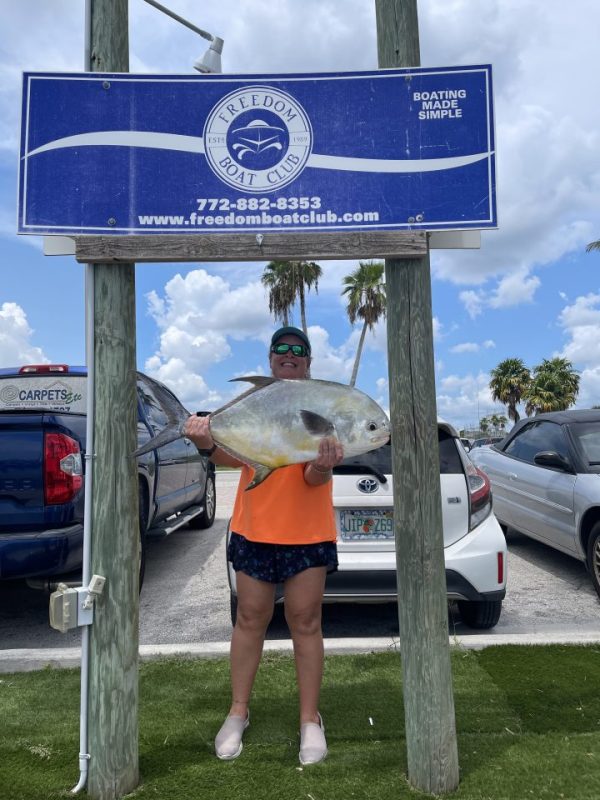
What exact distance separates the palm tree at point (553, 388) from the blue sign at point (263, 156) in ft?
160

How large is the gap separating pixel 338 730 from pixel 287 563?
0.89m

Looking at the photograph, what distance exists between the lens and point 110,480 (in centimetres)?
268

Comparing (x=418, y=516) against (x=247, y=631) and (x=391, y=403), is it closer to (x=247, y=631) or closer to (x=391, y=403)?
(x=391, y=403)

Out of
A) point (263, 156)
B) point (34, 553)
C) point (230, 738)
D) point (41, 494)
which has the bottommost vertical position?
point (230, 738)

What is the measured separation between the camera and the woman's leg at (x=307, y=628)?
2838 mm

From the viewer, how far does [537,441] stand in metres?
6.84

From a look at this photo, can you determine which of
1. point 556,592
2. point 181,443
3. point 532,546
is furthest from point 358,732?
point 532,546

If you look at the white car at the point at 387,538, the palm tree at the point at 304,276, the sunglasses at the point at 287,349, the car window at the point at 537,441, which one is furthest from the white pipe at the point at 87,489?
the palm tree at the point at 304,276

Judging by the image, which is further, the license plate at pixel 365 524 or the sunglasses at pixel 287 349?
the license plate at pixel 365 524

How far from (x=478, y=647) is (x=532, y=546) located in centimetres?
413

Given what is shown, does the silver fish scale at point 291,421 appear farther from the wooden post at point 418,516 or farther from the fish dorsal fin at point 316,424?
the wooden post at point 418,516

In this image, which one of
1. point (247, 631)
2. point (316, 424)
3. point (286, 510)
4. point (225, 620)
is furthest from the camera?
point (225, 620)

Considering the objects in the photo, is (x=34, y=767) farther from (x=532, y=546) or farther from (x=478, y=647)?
(x=532, y=546)

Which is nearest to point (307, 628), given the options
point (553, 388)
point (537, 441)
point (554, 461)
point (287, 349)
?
point (287, 349)
